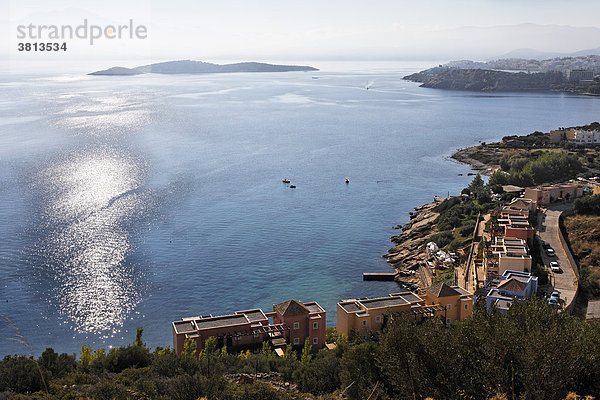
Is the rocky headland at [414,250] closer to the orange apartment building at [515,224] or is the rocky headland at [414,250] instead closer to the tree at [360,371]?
the orange apartment building at [515,224]

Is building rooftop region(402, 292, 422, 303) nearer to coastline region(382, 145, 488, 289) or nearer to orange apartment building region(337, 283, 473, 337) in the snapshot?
orange apartment building region(337, 283, 473, 337)

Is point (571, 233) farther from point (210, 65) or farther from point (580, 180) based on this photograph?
point (210, 65)

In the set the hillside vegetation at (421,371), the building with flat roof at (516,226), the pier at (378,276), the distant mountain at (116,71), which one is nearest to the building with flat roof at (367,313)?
the hillside vegetation at (421,371)

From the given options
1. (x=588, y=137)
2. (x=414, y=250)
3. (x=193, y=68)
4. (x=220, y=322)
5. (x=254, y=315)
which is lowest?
(x=414, y=250)

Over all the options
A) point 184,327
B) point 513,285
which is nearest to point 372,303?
point 513,285

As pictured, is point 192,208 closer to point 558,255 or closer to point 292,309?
point 292,309

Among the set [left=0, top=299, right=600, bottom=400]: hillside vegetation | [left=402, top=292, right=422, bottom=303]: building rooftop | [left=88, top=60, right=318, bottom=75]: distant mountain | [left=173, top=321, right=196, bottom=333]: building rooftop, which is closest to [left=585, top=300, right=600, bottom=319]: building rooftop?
[left=402, top=292, right=422, bottom=303]: building rooftop

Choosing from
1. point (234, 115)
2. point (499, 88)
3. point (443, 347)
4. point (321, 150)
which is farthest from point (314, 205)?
point (499, 88)
